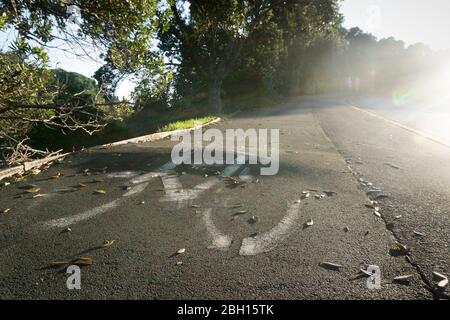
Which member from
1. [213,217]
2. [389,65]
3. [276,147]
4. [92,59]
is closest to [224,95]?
[276,147]

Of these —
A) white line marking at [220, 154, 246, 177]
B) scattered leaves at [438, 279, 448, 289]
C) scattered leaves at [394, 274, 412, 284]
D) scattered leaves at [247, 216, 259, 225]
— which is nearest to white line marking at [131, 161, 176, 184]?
white line marking at [220, 154, 246, 177]

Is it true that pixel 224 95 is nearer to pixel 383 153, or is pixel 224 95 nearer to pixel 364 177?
pixel 383 153

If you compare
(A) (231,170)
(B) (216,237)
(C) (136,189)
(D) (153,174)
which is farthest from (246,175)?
(B) (216,237)

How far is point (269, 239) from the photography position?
3.35 metres

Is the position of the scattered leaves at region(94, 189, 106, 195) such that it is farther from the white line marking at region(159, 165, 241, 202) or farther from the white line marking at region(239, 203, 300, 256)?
the white line marking at region(239, 203, 300, 256)

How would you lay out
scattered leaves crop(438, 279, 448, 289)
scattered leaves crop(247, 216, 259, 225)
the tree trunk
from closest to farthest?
scattered leaves crop(438, 279, 448, 289)
scattered leaves crop(247, 216, 259, 225)
the tree trunk

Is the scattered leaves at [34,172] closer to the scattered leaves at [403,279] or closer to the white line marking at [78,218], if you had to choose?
the white line marking at [78,218]

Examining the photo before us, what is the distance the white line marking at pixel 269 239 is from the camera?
10.3ft

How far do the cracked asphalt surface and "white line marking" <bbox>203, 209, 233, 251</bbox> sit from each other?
0.12ft

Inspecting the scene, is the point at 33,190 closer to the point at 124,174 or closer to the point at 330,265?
the point at 124,174

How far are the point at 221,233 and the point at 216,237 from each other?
11 centimetres

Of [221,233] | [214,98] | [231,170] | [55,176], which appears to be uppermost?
[214,98]

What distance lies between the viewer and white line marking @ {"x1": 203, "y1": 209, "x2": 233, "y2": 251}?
320 centimetres

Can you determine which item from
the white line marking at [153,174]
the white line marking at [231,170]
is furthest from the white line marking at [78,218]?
the white line marking at [231,170]
